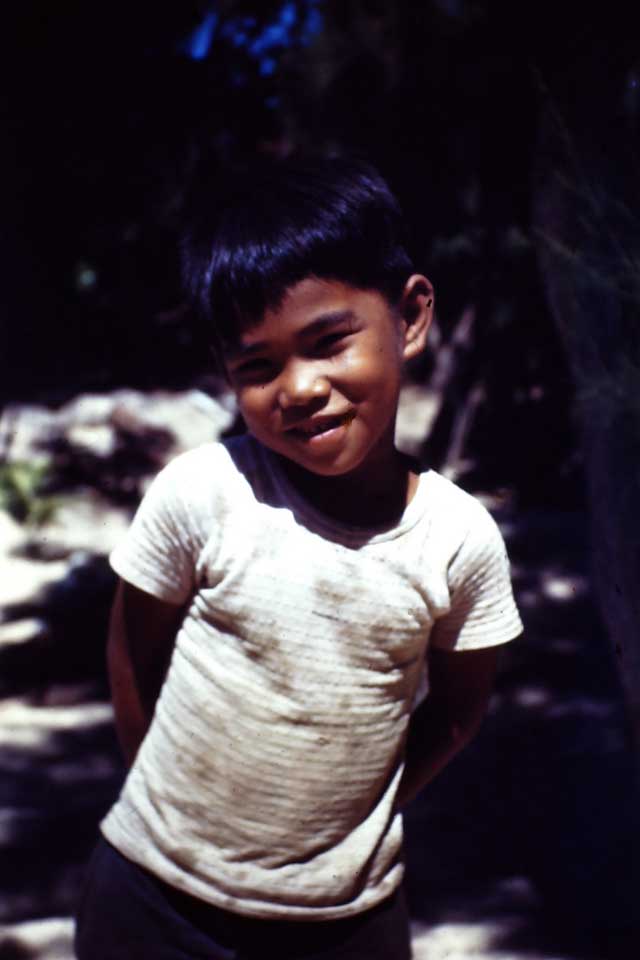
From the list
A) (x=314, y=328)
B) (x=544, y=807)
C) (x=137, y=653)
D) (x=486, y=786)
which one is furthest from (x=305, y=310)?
(x=486, y=786)

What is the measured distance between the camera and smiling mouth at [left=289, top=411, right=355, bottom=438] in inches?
47.5

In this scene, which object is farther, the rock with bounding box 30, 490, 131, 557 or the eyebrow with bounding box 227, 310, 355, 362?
the rock with bounding box 30, 490, 131, 557

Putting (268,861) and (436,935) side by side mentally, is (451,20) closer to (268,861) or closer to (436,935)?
(436,935)

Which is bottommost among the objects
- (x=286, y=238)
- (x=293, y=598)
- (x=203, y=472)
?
(x=293, y=598)

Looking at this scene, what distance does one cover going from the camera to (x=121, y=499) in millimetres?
7668

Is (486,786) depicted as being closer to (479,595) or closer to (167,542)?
(479,595)

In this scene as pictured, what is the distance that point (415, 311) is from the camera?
134cm

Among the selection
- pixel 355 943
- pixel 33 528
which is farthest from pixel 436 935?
pixel 33 528

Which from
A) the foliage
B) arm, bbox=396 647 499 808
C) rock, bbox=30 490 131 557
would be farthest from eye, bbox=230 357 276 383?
the foliage

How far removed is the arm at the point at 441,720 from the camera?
1.42 meters

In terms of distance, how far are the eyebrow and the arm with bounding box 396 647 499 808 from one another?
1.54ft

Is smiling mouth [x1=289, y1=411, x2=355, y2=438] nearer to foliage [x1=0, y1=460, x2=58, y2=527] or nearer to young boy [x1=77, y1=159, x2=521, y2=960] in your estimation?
young boy [x1=77, y1=159, x2=521, y2=960]

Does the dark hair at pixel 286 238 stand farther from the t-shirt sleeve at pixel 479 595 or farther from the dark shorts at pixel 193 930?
the dark shorts at pixel 193 930

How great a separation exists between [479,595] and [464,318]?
6150 millimetres
